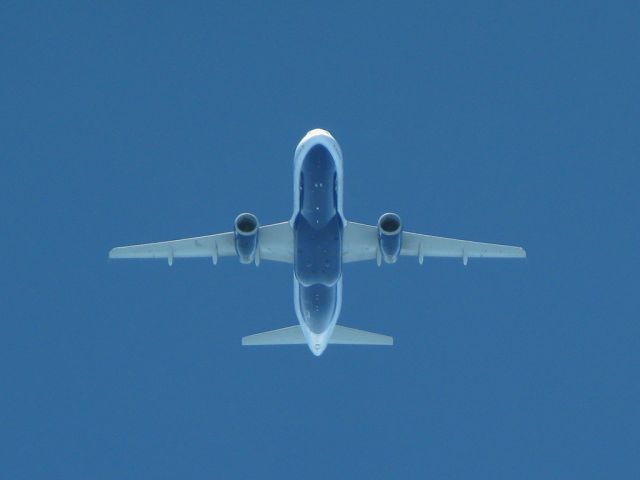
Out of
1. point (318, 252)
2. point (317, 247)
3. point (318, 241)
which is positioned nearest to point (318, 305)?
point (318, 252)

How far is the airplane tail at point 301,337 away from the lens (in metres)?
49.6

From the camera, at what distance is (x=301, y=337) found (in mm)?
49531

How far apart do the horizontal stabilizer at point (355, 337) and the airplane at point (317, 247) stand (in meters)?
0.04

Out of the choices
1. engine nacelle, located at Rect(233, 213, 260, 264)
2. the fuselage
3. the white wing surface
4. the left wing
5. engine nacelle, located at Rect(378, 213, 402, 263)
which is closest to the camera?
the fuselage

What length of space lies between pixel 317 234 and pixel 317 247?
1.84 ft

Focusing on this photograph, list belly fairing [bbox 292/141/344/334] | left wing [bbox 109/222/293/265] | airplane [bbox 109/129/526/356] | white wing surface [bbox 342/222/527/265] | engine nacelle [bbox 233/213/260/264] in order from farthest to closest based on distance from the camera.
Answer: white wing surface [bbox 342/222/527/265], left wing [bbox 109/222/293/265], engine nacelle [bbox 233/213/260/264], airplane [bbox 109/129/526/356], belly fairing [bbox 292/141/344/334]

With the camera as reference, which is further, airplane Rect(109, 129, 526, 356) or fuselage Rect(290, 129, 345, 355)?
airplane Rect(109, 129, 526, 356)

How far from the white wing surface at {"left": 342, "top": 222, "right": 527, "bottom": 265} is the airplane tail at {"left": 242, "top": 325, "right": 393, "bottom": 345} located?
3.63 meters

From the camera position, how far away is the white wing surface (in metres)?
47.1

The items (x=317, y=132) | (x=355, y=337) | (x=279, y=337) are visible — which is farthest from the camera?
(x=355, y=337)

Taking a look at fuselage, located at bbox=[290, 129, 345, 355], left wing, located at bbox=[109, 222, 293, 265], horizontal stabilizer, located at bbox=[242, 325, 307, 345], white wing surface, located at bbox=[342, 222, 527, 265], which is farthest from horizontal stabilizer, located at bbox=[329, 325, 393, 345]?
left wing, located at bbox=[109, 222, 293, 265]

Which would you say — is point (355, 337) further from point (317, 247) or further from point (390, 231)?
point (317, 247)

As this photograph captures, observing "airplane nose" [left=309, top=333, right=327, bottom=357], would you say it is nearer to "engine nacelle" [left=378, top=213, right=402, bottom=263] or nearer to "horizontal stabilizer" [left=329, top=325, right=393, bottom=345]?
"horizontal stabilizer" [left=329, top=325, right=393, bottom=345]

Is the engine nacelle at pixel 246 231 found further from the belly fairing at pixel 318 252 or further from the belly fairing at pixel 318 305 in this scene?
the belly fairing at pixel 318 305
